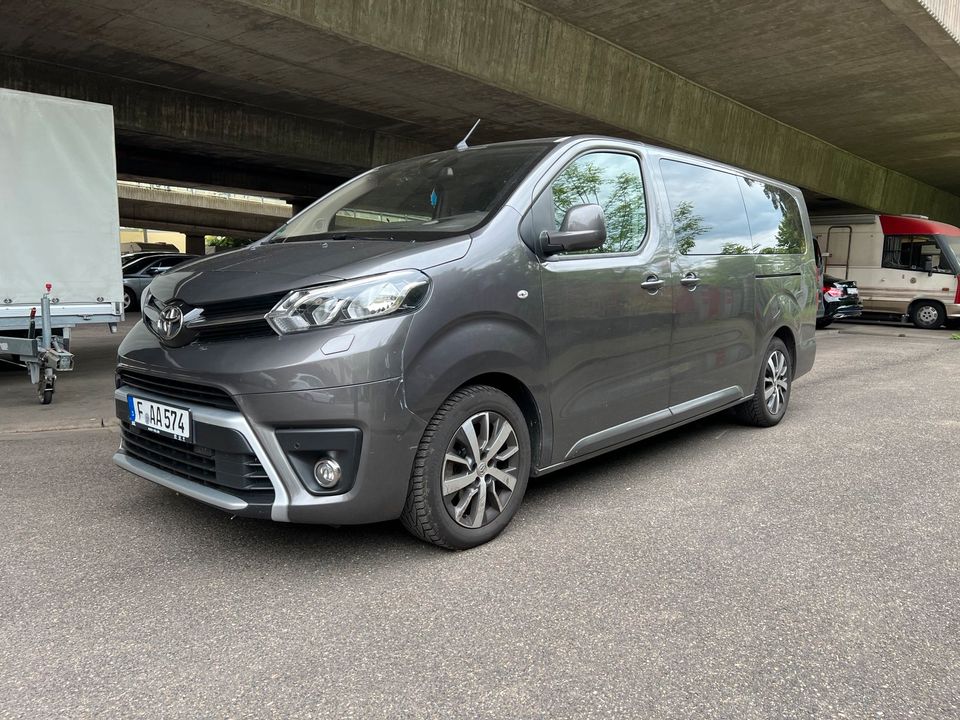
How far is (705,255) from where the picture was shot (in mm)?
4609

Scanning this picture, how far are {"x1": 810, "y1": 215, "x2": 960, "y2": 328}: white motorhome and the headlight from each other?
17.7 m

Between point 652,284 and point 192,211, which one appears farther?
point 192,211

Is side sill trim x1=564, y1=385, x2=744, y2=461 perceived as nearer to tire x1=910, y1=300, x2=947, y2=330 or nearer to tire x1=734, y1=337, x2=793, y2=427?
tire x1=734, y1=337, x2=793, y2=427

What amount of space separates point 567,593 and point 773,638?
0.76m

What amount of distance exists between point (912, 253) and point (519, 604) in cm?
1796

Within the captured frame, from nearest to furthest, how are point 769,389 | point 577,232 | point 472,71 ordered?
point 577,232, point 769,389, point 472,71

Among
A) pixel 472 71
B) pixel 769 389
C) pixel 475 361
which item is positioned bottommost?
pixel 769 389

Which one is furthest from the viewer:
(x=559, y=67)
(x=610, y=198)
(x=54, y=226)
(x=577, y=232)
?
(x=559, y=67)

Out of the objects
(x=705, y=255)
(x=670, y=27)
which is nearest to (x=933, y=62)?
(x=670, y=27)

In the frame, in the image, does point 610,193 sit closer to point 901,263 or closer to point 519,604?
point 519,604

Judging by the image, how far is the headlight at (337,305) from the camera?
9.39 feet

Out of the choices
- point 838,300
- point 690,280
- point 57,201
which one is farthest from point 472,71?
point 838,300

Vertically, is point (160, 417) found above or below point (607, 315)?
below

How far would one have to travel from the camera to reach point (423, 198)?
12.7ft
